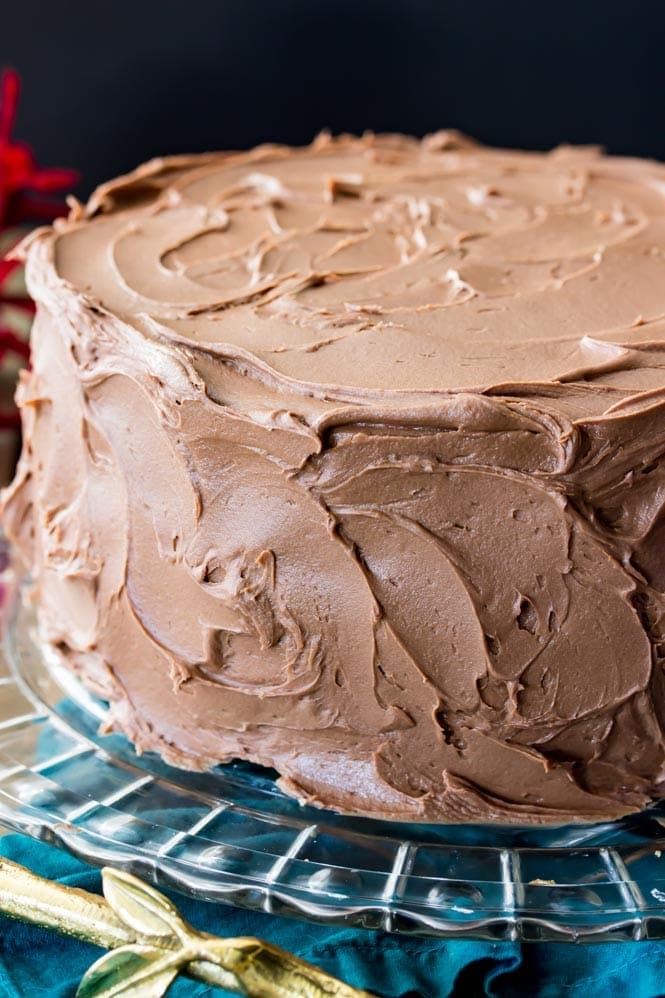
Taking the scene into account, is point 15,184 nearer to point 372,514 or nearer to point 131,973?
point 372,514

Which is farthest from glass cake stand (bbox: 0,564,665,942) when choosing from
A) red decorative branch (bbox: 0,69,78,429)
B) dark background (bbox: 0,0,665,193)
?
dark background (bbox: 0,0,665,193)

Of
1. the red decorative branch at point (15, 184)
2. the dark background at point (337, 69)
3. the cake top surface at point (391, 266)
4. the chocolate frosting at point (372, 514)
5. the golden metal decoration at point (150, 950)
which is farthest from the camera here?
the dark background at point (337, 69)

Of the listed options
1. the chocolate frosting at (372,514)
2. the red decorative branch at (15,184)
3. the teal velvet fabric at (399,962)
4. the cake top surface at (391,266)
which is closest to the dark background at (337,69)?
the red decorative branch at (15,184)

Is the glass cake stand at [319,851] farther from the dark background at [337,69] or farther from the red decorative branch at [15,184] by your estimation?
the dark background at [337,69]

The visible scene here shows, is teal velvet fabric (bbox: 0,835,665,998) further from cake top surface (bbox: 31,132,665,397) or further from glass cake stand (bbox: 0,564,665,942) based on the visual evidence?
cake top surface (bbox: 31,132,665,397)

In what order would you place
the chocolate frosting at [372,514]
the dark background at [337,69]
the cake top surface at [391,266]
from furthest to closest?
the dark background at [337,69] < the cake top surface at [391,266] < the chocolate frosting at [372,514]

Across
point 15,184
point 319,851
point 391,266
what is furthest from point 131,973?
point 15,184

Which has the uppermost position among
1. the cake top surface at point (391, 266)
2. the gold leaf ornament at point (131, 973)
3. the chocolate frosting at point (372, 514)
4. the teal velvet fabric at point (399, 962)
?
the cake top surface at point (391, 266)
